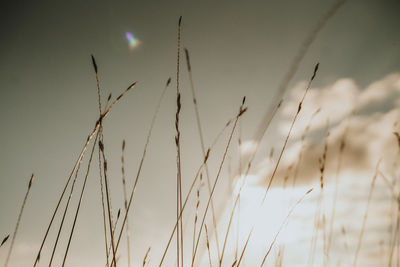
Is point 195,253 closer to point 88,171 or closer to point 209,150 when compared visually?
point 209,150

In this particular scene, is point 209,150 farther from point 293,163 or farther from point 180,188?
point 293,163

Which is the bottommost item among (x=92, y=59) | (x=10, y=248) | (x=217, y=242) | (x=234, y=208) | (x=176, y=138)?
(x=10, y=248)

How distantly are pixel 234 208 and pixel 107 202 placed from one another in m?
0.68

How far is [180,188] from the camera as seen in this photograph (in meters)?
1.27

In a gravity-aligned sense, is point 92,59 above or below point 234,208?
above

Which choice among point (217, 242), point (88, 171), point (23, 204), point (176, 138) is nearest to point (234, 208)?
point (217, 242)

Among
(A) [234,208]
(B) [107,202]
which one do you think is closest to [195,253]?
(A) [234,208]

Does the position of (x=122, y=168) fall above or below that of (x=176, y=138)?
below

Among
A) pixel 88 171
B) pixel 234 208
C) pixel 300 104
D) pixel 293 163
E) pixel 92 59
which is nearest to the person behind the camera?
pixel 92 59

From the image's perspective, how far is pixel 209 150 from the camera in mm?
1276

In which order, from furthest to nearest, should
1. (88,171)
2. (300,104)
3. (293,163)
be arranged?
(293,163) → (300,104) → (88,171)

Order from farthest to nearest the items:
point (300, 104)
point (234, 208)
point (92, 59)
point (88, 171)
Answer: point (234, 208) < point (300, 104) < point (88, 171) < point (92, 59)

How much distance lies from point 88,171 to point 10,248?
500mm

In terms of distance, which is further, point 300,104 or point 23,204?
point 300,104
